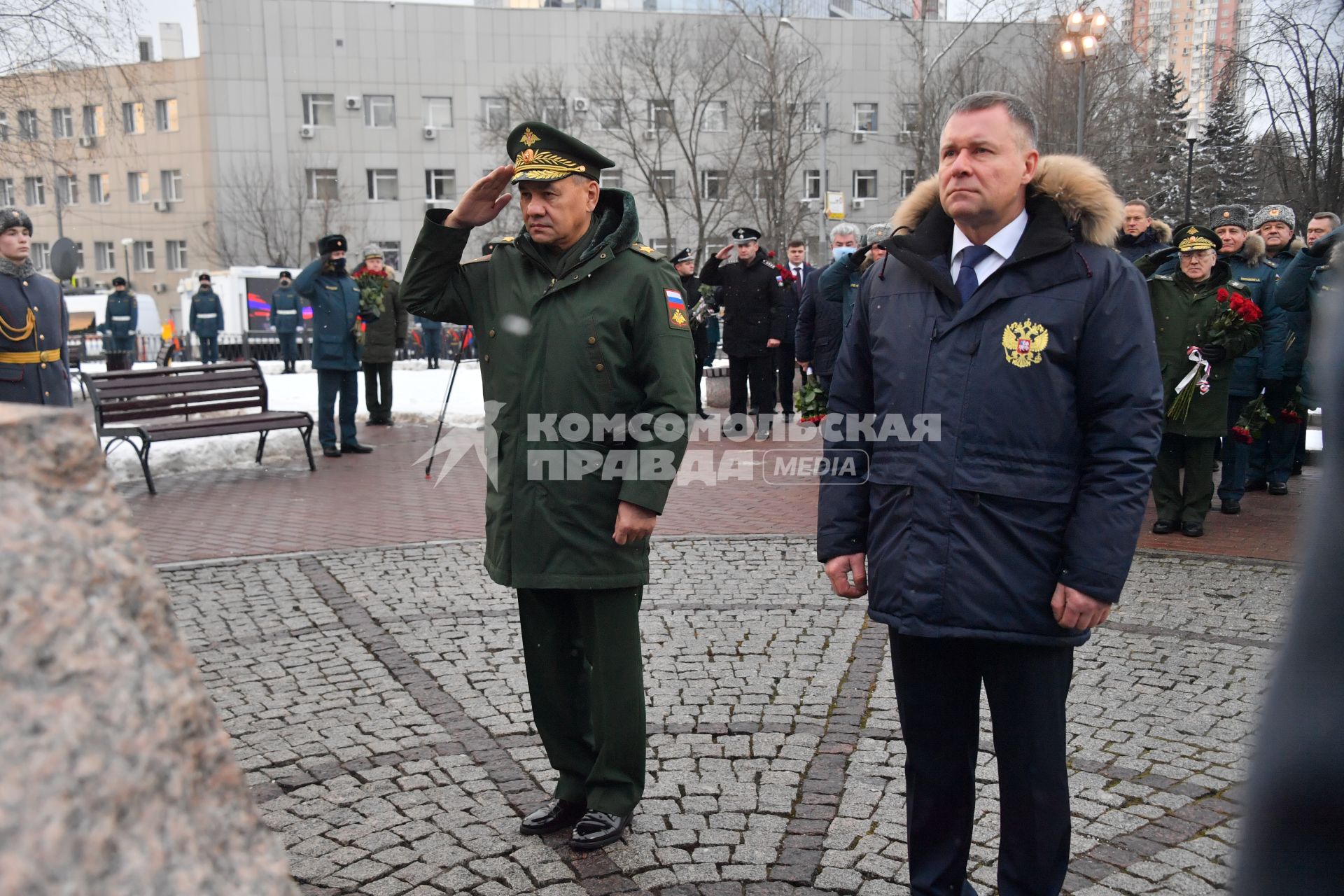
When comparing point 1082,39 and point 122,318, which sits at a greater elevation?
point 1082,39

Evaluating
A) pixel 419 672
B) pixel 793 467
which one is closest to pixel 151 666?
pixel 419 672

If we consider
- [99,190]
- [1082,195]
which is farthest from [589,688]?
[99,190]

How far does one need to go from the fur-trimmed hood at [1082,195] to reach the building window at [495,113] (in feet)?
152

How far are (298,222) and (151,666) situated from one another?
2098 inches

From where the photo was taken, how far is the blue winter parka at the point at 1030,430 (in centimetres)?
281

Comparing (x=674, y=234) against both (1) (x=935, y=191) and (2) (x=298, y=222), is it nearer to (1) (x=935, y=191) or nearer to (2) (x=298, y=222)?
(2) (x=298, y=222)

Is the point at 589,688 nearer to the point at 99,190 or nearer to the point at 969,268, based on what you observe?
the point at 969,268

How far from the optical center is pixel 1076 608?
278 cm

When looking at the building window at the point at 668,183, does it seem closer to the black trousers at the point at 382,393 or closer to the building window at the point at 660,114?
the building window at the point at 660,114

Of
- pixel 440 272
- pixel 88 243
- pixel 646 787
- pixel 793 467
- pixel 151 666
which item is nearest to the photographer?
pixel 151 666

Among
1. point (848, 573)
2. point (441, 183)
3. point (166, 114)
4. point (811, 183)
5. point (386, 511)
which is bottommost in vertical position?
point (386, 511)

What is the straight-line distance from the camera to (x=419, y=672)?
546 centimetres

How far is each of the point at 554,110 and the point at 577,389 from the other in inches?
1739

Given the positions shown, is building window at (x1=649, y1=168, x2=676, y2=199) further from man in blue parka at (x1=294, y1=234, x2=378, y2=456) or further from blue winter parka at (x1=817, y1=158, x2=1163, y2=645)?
blue winter parka at (x1=817, y1=158, x2=1163, y2=645)
